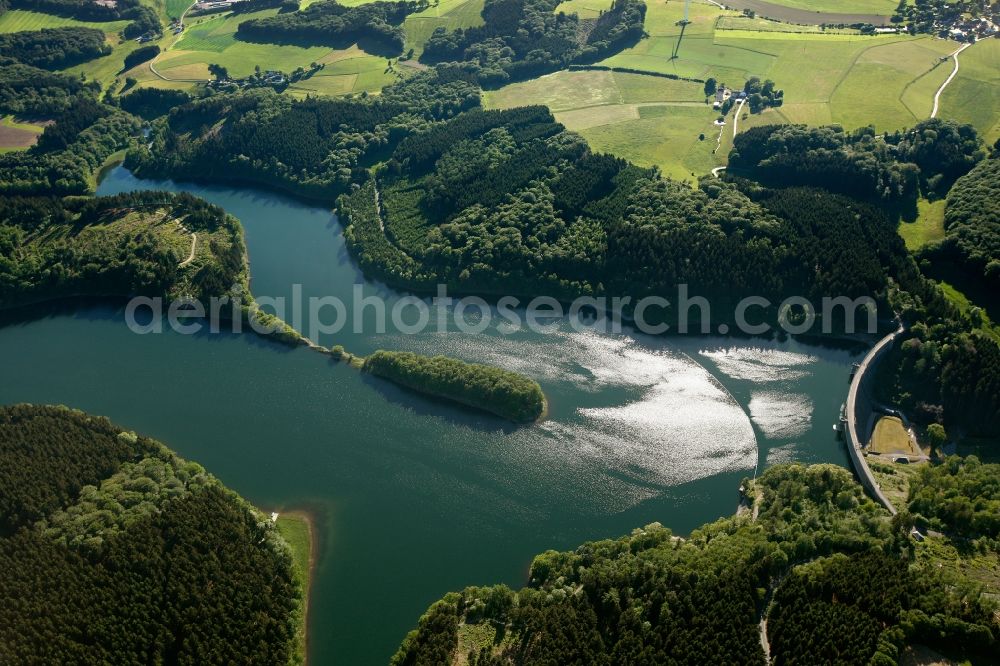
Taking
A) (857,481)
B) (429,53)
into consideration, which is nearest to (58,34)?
(429,53)

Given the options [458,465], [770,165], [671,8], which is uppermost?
[671,8]

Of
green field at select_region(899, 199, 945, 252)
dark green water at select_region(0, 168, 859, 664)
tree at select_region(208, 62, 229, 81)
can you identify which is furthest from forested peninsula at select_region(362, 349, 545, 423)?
tree at select_region(208, 62, 229, 81)

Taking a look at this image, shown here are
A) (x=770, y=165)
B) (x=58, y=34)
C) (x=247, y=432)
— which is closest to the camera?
(x=247, y=432)

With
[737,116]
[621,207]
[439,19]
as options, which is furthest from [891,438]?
[439,19]

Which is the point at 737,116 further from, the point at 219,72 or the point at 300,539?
the point at 300,539

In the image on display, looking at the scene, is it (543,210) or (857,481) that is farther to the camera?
(543,210)

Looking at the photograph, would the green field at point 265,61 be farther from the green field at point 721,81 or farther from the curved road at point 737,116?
the curved road at point 737,116

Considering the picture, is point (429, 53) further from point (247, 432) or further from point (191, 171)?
point (247, 432)
